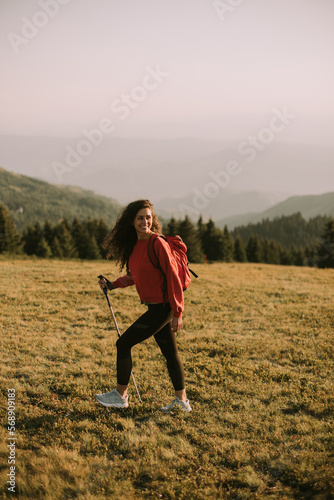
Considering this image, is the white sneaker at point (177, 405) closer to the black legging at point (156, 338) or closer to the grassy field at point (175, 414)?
the grassy field at point (175, 414)

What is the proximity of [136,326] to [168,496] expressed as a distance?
2345mm

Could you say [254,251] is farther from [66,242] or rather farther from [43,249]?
[43,249]

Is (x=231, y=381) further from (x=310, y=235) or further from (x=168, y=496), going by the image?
(x=310, y=235)

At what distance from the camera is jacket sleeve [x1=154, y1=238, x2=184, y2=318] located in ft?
16.9

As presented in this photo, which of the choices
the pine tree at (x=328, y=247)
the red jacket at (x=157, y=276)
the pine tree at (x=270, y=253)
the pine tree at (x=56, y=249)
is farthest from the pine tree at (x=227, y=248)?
the red jacket at (x=157, y=276)

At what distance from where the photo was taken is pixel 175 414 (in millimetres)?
5902

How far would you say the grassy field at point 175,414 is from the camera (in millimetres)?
4258

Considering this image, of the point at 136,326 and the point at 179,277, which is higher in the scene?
the point at 179,277

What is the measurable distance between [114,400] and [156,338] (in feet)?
4.83

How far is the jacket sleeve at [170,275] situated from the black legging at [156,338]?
0.78 feet

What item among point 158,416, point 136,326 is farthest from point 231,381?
point 136,326

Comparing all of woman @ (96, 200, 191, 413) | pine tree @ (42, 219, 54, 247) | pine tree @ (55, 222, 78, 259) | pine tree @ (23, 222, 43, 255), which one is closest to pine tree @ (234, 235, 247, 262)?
pine tree @ (55, 222, 78, 259)

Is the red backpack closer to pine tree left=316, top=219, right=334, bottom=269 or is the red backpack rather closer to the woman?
the woman

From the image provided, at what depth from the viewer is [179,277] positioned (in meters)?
5.48
